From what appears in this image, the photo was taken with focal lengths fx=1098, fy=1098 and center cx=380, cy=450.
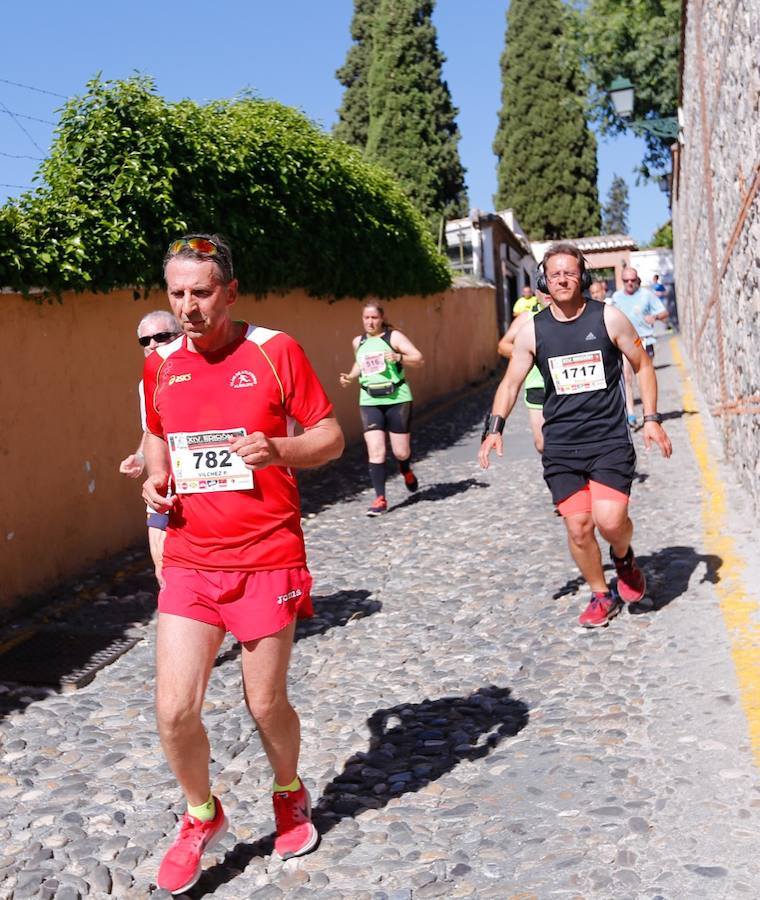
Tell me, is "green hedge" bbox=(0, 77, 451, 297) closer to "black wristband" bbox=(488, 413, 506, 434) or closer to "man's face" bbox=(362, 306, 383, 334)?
"man's face" bbox=(362, 306, 383, 334)

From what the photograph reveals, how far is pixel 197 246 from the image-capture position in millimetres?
3342

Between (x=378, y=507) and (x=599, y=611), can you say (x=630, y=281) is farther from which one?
(x=599, y=611)

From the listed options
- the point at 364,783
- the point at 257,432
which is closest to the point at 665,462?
the point at 364,783

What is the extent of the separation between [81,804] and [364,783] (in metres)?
1.05

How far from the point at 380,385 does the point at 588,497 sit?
4024mm

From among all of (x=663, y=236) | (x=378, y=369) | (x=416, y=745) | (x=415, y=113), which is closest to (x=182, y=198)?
(x=378, y=369)

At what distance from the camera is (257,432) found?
3229mm

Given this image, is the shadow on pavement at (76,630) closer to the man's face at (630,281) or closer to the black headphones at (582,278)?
the black headphones at (582,278)

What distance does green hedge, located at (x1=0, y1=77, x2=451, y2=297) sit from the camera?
7605 mm

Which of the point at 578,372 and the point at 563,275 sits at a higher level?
the point at 563,275

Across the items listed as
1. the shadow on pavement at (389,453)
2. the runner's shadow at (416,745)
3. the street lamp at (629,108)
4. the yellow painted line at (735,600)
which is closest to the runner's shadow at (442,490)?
the shadow on pavement at (389,453)

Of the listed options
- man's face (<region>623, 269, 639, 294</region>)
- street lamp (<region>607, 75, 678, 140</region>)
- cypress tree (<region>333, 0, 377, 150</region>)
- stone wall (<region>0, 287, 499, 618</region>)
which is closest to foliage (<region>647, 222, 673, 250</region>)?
cypress tree (<region>333, 0, 377, 150</region>)

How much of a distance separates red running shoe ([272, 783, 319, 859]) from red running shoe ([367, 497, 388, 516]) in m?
6.01

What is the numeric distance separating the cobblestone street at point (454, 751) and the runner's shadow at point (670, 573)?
23mm
